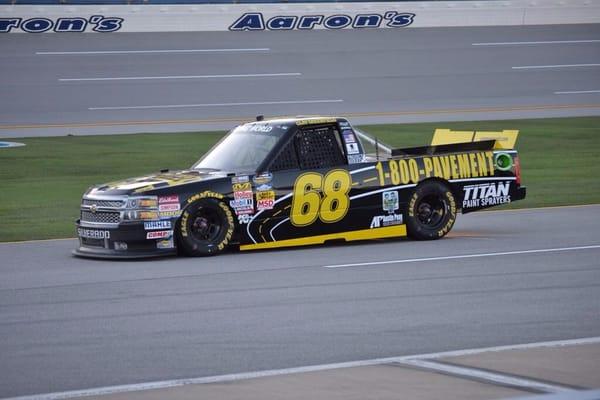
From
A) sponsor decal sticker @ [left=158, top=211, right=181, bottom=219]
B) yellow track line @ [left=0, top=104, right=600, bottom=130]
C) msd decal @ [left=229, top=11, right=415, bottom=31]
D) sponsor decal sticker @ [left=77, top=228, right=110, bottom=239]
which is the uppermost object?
msd decal @ [left=229, top=11, right=415, bottom=31]

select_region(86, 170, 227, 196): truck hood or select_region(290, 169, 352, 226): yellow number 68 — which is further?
select_region(290, 169, 352, 226): yellow number 68

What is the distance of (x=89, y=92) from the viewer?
3316 cm

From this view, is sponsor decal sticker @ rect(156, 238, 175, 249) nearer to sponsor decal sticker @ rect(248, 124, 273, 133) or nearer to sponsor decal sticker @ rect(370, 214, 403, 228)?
sponsor decal sticker @ rect(248, 124, 273, 133)

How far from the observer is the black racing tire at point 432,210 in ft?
47.7

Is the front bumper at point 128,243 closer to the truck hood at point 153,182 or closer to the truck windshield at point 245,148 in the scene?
the truck hood at point 153,182

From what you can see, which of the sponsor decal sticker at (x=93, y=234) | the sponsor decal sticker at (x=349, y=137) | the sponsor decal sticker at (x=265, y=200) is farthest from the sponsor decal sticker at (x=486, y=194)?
the sponsor decal sticker at (x=93, y=234)

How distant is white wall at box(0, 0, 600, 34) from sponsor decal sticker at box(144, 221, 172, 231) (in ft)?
91.8

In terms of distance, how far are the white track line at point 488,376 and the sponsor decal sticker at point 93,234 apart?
6.05m

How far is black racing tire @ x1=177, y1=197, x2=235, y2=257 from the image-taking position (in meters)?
13.2

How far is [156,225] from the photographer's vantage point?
1305 centimetres

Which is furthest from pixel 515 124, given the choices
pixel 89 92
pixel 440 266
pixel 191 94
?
pixel 440 266

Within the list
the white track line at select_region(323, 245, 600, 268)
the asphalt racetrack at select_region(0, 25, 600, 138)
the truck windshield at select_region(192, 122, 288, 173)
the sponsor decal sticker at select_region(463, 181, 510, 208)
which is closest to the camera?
the white track line at select_region(323, 245, 600, 268)

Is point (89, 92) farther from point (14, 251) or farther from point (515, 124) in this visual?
point (14, 251)

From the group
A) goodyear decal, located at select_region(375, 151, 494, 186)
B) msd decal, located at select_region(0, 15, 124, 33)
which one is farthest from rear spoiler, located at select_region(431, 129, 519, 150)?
msd decal, located at select_region(0, 15, 124, 33)
